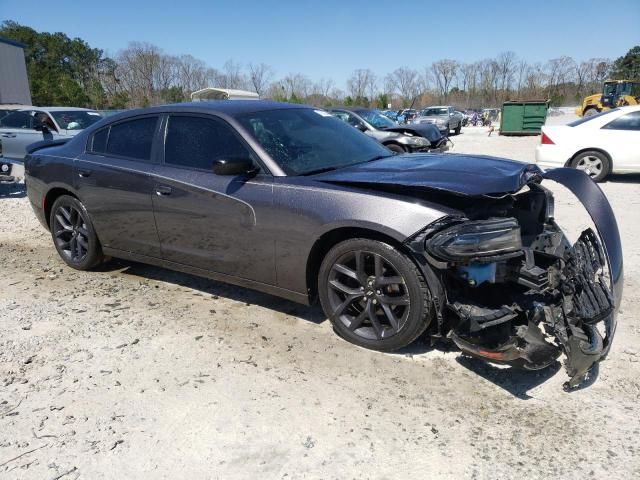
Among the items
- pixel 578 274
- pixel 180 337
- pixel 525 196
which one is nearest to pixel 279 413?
pixel 180 337

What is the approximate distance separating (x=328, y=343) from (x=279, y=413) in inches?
32.5

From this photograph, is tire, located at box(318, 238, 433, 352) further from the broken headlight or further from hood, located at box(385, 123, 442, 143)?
hood, located at box(385, 123, 442, 143)

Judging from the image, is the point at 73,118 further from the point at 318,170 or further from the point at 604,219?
the point at 604,219

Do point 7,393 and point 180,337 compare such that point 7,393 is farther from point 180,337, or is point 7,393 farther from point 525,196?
point 525,196

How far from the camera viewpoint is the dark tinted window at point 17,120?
11.4m

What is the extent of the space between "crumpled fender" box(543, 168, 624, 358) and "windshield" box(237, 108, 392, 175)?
1.42 m

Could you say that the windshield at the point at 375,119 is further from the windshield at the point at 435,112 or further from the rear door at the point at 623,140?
the windshield at the point at 435,112

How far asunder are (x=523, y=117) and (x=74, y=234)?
23.2 m

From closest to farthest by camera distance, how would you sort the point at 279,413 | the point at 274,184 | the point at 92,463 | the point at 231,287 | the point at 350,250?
the point at 92,463 → the point at 279,413 → the point at 350,250 → the point at 274,184 → the point at 231,287

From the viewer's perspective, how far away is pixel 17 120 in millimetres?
11508

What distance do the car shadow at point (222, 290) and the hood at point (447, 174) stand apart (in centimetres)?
117

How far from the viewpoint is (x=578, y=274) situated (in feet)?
9.52

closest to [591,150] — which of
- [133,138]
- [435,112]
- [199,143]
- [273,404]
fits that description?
[199,143]

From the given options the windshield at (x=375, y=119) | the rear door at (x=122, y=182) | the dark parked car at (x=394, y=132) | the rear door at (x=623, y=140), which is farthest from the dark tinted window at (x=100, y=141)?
the rear door at (x=623, y=140)
